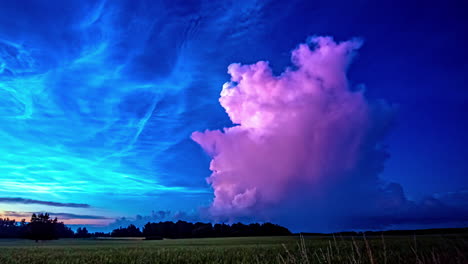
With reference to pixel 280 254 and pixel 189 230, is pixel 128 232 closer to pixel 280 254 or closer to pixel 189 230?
pixel 189 230

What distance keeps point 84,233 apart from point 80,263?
488ft

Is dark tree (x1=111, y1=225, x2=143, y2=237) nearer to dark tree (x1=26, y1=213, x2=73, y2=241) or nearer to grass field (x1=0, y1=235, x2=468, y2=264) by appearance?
dark tree (x1=26, y1=213, x2=73, y2=241)

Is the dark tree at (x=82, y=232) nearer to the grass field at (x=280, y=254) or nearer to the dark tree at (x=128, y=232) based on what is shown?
the dark tree at (x=128, y=232)

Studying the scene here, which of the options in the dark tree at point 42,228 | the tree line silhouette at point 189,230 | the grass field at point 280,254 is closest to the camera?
the grass field at point 280,254

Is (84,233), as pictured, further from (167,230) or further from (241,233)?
(241,233)

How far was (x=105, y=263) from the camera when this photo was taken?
1514 centimetres

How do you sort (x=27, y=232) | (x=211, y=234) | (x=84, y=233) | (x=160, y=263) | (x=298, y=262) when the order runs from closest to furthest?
(x=298, y=262) < (x=160, y=263) < (x=27, y=232) < (x=211, y=234) < (x=84, y=233)

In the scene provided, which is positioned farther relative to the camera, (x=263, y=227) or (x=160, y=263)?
(x=263, y=227)

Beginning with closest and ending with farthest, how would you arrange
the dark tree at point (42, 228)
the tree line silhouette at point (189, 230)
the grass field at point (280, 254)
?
the grass field at point (280, 254)
the dark tree at point (42, 228)
the tree line silhouette at point (189, 230)

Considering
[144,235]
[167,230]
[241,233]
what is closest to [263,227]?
[241,233]

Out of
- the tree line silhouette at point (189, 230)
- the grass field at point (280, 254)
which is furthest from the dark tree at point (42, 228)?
the grass field at point (280, 254)

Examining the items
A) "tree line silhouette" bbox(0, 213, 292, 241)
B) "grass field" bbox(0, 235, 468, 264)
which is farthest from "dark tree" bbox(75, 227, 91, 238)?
"grass field" bbox(0, 235, 468, 264)

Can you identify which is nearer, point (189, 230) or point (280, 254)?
point (280, 254)

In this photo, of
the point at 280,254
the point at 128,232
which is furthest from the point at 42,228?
the point at 280,254
